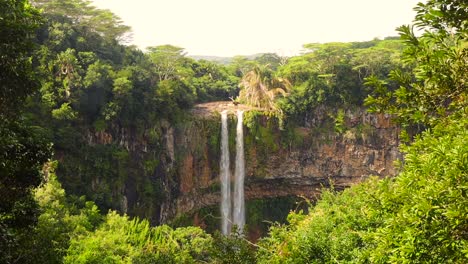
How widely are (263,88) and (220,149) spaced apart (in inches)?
228

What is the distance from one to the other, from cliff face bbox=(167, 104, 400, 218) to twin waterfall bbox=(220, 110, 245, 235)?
0.40 meters

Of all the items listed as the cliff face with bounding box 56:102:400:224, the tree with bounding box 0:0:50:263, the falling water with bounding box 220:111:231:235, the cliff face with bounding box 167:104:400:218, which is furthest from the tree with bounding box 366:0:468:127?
the falling water with bounding box 220:111:231:235

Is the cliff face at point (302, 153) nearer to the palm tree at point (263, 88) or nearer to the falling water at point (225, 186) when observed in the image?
the falling water at point (225, 186)

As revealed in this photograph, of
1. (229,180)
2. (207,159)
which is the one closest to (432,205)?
(207,159)

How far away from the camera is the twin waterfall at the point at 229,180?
26.5 metres

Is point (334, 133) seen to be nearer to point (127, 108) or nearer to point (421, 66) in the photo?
point (127, 108)

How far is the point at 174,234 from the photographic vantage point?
17766mm

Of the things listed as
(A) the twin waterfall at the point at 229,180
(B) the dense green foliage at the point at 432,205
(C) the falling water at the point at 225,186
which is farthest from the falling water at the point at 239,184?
Answer: (B) the dense green foliage at the point at 432,205

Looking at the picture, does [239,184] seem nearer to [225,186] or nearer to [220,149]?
[225,186]

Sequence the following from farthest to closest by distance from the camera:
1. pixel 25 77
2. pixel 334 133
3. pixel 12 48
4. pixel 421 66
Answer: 1. pixel 334 133
2. pixel 25 77
3. pixel 12 48
4. pixel 421 66

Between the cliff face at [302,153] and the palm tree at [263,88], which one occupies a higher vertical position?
the palm tree at [263,88]

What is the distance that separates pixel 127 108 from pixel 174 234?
7.94 m

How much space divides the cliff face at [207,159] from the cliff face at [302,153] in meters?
0.07

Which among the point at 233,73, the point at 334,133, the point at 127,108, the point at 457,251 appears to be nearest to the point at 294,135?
the point at 334,133
